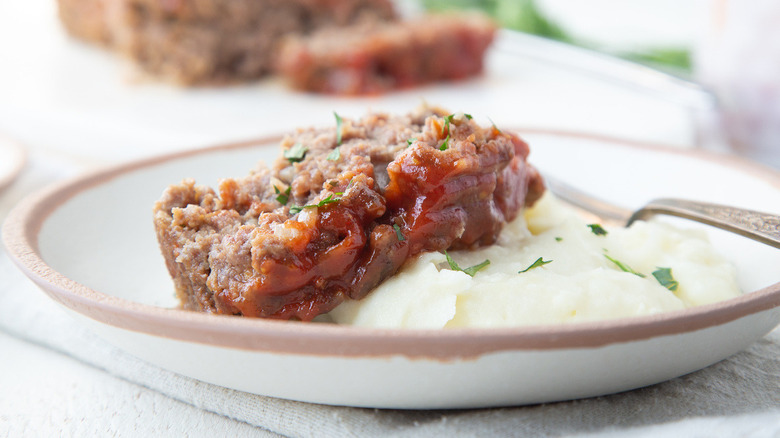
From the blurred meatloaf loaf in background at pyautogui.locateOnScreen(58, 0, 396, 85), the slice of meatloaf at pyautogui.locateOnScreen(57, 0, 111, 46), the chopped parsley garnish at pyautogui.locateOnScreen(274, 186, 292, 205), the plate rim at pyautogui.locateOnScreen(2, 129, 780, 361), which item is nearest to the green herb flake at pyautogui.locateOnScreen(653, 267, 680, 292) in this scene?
the plate rim at pyautogui.locateOnScreen(2, 129, 780, 361)

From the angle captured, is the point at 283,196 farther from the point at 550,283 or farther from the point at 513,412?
the point at 513,412

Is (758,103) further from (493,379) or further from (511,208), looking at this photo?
(493,379)

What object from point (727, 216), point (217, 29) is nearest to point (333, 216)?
point (727, 216)

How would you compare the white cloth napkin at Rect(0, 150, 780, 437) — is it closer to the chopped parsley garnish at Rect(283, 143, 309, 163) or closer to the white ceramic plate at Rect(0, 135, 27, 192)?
the chopped parsley garnish at Rect(283, 143, 309, 163)

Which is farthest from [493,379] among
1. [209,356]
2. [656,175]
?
[656,175]

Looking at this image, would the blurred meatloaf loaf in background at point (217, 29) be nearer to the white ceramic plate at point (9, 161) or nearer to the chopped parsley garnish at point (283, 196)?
the white ceramic plate at point (9, 161)
